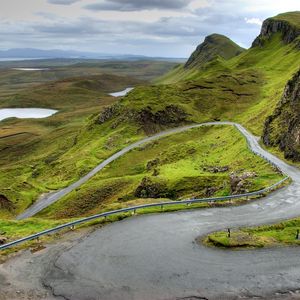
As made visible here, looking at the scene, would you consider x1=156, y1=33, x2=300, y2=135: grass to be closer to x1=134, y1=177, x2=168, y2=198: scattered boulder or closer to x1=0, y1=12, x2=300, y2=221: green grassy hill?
x1=0, y1=12, x2=300, y2=221: green grassy hill

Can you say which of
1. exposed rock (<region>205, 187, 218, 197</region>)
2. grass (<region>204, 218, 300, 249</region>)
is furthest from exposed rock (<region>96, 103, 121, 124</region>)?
grass (<region>204, 218, 300, 249</region>)

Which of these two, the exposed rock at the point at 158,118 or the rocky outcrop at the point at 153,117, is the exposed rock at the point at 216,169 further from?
the exposed rock at the point at 158,118

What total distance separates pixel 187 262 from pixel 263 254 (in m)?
5.22

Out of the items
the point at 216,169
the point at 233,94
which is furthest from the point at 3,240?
the point at 233,94

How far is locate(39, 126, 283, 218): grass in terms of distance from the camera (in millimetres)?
54500

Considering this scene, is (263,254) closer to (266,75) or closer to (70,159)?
(70,159)

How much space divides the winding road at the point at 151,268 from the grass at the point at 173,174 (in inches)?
358

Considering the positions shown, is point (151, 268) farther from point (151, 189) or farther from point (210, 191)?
point (151, 189)

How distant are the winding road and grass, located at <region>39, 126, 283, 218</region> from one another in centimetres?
910

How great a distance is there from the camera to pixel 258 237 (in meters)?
30.7

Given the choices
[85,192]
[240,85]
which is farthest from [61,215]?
[240,85]

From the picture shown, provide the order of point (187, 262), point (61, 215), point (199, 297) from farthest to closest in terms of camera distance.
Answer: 1. point (61, 215)
2. point (187, 262)
3. point (199, 297)

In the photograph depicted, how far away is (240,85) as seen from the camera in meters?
159

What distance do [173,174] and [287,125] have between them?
21069mm
